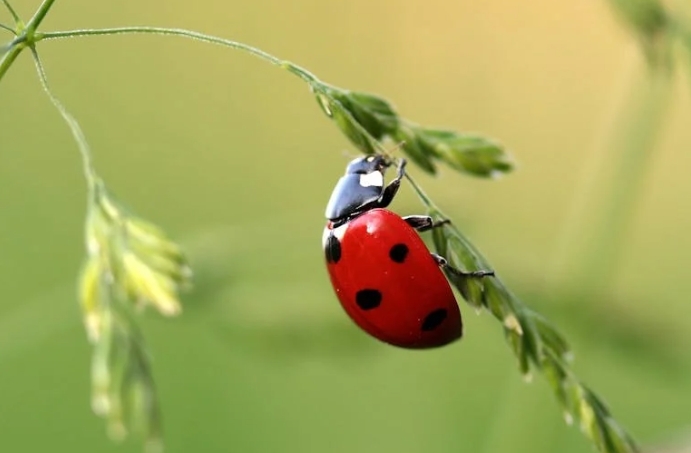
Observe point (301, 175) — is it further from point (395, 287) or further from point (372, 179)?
point (395, 287)

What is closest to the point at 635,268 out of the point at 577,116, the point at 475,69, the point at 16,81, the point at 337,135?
the point at 577,116

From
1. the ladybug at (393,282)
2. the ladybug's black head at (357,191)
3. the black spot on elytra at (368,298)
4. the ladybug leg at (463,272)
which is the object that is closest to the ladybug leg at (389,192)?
the ladybug's black head at (357,191)

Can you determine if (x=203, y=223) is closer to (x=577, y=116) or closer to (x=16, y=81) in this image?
(x=16, y=81)

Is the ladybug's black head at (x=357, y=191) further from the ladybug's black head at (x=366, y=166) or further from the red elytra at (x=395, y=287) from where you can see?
the red elytra at (x=395, y=287)

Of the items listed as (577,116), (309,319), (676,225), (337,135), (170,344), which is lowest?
(309,319)

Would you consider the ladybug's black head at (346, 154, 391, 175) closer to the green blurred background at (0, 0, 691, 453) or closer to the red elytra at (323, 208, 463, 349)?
the red elytra at (323, 208, 463, 349)

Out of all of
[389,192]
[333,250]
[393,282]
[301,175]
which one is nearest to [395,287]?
[393,282]

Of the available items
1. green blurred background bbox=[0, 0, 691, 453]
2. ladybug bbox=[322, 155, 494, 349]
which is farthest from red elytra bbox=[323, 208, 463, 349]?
green blurred background bbox=[0, 0, 691, 453]
